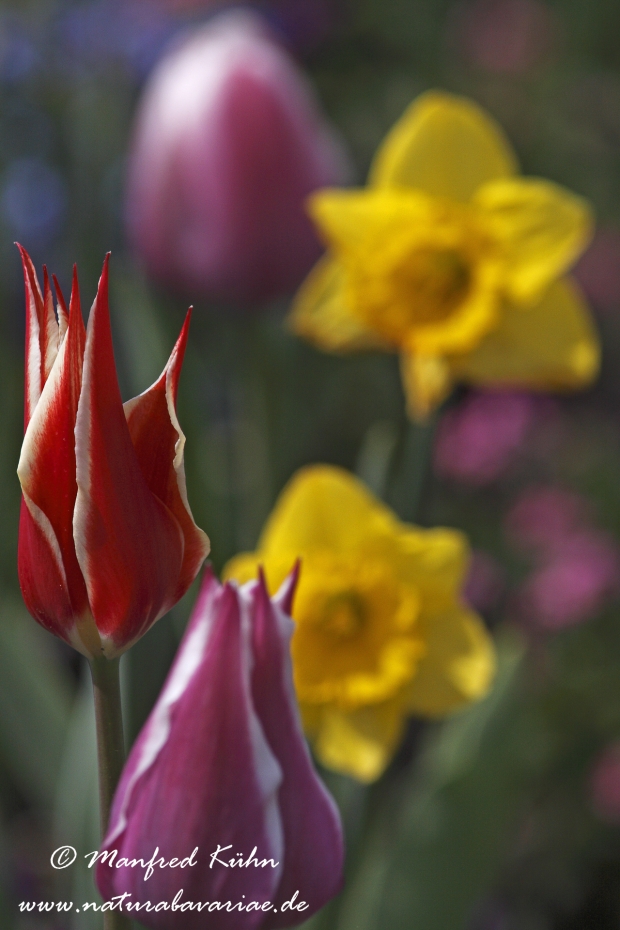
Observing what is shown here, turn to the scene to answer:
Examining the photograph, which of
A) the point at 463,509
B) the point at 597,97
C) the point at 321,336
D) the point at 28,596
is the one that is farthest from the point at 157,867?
the point at 597,97

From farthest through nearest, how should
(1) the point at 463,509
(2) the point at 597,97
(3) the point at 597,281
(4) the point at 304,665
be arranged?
1. (2) the point at 597,97
2. (3) the point at 597,281
3. (1) the point at 463,509
4. (4) the point at 304,665

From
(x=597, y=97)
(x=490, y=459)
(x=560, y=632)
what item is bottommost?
(x=560, y=632)

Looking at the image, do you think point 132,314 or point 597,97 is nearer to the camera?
point 132,314

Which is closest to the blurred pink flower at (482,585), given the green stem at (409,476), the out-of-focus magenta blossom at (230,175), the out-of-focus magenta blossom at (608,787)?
the out-of-focus magenta blossom at (608,787)

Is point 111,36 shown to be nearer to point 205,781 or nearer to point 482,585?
point 482,585

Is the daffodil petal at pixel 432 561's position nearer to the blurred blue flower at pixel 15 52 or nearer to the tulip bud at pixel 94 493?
the tulip bud at pixel 94 493

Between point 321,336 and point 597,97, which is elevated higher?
point 321,336

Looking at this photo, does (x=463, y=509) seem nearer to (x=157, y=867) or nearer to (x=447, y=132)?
(x=447, y=132)
